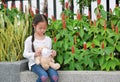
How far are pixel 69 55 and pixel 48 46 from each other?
32 cm

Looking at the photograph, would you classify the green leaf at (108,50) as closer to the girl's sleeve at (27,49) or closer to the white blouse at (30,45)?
the white blouse at (30,45)

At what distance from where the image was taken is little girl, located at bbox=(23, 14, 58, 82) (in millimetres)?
4270

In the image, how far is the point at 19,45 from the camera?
4781 mm

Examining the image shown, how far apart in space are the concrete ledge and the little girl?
0.38ft

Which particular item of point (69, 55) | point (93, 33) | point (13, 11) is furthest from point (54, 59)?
point (13, 11)

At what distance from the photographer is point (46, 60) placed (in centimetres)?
430

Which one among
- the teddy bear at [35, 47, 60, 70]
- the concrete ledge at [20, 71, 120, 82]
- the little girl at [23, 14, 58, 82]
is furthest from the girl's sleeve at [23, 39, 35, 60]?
the concrete ledge at [20, 71, 120, 82]

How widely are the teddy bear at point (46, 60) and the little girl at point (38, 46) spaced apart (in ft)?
0.14

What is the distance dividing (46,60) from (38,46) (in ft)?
0.92

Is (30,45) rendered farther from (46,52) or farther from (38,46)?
(46,52)

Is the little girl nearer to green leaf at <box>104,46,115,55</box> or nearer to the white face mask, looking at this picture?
the white face mask

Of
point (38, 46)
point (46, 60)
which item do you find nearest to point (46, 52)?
point (46, 60)

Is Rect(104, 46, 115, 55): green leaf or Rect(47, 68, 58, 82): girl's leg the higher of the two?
Rect(104, 46, 115, 55): green leaf

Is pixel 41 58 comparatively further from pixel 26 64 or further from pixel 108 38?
pixel 108 38
